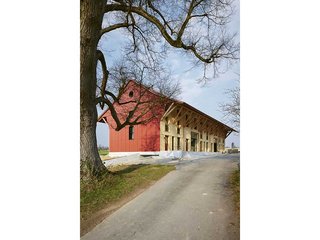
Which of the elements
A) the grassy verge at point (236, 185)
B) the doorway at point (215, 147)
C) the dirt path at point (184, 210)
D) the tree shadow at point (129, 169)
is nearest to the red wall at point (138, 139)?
the tree shadow at point (129, 169)

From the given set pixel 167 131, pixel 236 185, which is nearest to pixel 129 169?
pixel 167 131

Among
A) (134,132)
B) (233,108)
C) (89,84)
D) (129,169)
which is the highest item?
(89,84)

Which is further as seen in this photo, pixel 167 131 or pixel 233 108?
pixel 167 131

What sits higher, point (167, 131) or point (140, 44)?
point (140, 44)

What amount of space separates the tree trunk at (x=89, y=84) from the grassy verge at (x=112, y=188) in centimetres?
9

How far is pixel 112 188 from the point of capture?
2.17 m

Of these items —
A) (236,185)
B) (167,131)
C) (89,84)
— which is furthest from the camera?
(89,84)

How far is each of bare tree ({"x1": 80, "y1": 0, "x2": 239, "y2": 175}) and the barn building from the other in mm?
76

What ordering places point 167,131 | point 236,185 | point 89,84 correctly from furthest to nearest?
point 89,84 < point 167,131 < point 236,185

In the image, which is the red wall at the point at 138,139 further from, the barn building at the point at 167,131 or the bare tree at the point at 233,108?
the bare tree at the point at 233,108

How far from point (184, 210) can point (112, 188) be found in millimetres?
525

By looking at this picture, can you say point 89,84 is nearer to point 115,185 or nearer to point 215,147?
point 115,185
